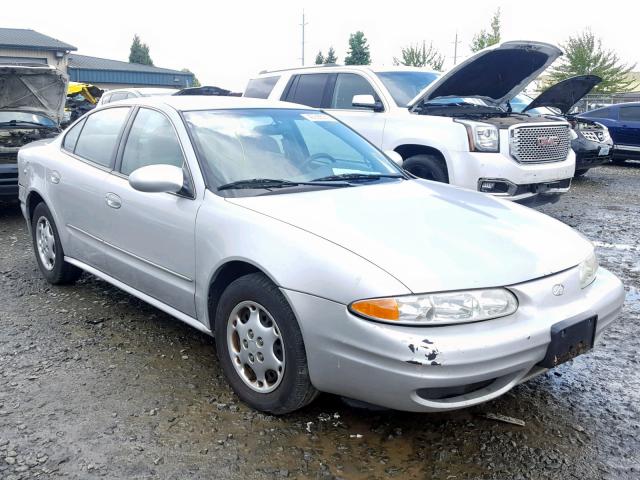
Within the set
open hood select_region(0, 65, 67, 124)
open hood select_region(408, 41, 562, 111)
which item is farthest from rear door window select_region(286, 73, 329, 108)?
open hood select_region(0, 65, 67, 124)

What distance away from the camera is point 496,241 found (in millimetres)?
2859

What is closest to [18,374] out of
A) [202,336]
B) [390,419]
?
[202,336]

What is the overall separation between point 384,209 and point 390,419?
1.02 meters

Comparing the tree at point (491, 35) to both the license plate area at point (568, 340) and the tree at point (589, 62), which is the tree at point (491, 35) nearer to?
the tree at point (589, 62)

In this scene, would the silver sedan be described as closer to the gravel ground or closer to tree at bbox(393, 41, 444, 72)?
the gravel ground

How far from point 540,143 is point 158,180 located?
15.5 ft

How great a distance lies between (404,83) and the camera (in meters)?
7.41

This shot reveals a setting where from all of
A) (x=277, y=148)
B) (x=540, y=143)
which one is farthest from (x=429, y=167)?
(x=277, y=148)

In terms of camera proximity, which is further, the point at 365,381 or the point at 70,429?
the point at 70,429

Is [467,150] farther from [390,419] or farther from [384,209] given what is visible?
[390,419]

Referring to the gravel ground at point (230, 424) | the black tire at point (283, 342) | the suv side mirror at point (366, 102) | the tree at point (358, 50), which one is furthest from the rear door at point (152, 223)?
the tree at point (358, 50)

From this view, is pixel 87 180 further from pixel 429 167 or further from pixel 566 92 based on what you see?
pixel 566 92

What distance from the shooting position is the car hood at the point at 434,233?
258cm

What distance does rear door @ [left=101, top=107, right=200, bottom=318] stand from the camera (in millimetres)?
3330
